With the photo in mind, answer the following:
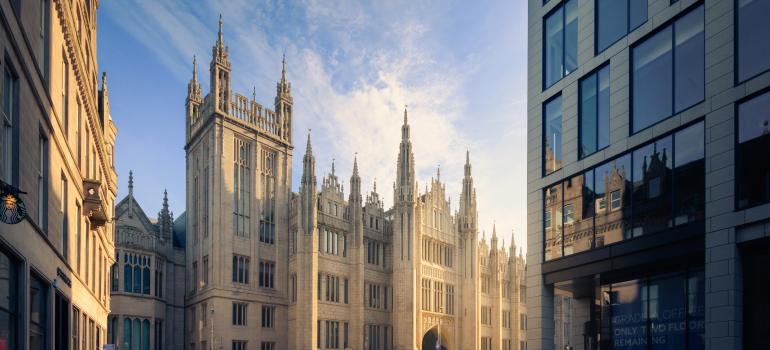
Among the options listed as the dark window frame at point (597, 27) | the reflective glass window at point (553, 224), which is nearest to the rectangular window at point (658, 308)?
the reflective glass window at point (553, 224)

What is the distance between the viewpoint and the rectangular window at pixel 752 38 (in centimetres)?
1659

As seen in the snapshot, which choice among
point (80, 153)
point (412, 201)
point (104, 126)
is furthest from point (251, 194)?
point (80, 153)

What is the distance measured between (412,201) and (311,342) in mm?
15578

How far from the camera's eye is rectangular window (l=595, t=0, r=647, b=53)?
21297mm

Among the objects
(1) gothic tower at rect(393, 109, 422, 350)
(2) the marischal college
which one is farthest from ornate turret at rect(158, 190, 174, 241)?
(1) gothic tower at rect(393, 109, 422, 350)

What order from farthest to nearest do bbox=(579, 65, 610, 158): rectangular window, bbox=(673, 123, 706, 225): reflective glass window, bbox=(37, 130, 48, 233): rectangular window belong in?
bbox=(579, 65, 610, 158): rectangular window, bbox=(673, 123, 706, 225): reflective glass window, bbox=(37, 130, 48, 233): rectangular window

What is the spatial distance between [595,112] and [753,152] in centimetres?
676

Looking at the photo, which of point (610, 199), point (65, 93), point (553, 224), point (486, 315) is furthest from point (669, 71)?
point (486, 315)

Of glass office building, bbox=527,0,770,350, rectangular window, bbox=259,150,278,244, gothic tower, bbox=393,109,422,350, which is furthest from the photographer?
gothic tower, bbox=393,109,422,350

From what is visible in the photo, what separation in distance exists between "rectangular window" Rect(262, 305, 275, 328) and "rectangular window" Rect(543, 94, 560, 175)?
32.3 m

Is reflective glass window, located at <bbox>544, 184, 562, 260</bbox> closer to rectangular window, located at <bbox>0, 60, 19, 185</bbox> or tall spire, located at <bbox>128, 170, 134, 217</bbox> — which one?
rectangular window, located at <bbox>0, 60, 19, 185</bbox>

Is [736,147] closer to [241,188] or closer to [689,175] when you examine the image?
[689,175]

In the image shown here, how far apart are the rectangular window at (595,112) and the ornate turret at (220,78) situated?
33.7 metres

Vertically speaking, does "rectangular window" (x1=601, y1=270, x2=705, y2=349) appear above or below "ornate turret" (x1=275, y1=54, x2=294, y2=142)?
below
